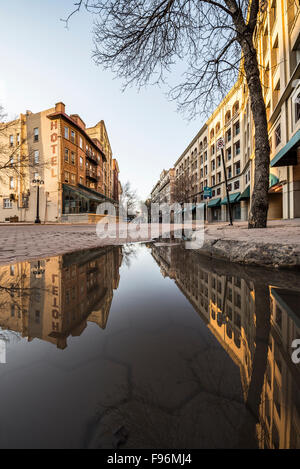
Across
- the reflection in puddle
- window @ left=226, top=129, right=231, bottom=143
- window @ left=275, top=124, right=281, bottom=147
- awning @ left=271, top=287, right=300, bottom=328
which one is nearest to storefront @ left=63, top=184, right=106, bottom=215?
window @ left=275, top=124, right=281, bottom=147

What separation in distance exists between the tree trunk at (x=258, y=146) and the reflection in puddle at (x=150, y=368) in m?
3.85

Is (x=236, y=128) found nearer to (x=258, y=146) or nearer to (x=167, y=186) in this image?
(x=258, y=146)

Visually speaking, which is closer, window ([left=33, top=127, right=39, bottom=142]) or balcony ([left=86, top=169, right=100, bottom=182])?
window ([left=33, top=127, right=39, bottom=142])

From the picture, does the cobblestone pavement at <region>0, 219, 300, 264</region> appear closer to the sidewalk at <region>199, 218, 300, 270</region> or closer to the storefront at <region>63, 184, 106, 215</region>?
the sidewalk at <region>199, 218, 300, 270</region>

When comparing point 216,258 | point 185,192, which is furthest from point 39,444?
point 185,192

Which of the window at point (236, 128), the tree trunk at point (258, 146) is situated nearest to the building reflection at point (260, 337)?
the tree trunk at point (258, 146)

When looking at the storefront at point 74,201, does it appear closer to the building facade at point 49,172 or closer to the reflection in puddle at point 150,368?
the building facade at point 49,172

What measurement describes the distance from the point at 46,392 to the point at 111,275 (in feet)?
6.01

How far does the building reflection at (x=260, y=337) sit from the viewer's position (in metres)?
0.67

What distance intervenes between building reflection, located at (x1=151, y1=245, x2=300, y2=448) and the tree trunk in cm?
362

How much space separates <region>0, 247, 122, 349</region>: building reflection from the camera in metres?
1.27

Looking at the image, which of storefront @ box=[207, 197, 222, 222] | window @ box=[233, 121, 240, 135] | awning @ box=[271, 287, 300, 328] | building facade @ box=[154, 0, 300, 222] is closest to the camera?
awning @ box=[271, 287, 300, 328]

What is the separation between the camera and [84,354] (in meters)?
1.00
